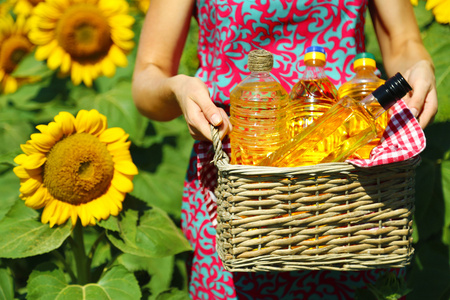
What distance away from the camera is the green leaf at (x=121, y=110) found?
2.24 m

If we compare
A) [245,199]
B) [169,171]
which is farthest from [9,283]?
[245,199]

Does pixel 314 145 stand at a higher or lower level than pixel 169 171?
lower

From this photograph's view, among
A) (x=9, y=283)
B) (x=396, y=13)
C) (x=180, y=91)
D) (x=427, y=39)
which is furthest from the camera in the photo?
(x=427, y=39)

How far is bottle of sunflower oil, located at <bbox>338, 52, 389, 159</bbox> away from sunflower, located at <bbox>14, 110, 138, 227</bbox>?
2.34 ft

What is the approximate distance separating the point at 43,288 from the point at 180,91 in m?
0.74

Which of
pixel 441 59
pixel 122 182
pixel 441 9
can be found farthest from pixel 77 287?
pixel 441 9

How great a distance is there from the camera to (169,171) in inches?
94.3

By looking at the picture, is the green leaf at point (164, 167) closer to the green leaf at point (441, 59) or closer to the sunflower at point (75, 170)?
the sunflower at point (75, 170)

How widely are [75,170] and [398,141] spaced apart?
3.00ft

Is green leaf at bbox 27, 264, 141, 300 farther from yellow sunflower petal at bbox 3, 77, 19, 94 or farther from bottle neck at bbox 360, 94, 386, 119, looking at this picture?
yellow sunflower petal at bbox 3, 77, 19, 94

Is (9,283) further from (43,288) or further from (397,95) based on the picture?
(397,95)

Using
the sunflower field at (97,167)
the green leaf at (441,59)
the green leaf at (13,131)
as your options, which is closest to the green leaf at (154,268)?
the sunflower field at (97,167)

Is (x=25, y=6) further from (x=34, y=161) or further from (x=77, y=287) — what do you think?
(x=77, y=287)

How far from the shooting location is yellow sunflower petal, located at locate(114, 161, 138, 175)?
165cm
